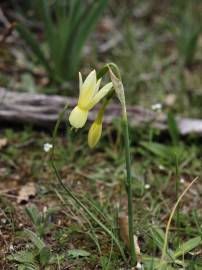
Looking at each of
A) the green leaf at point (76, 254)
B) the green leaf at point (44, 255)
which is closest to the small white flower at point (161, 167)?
the green leaf at point (76, 254)

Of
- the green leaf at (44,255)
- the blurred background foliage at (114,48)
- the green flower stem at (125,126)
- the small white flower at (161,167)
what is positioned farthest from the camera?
the blurred background foliage at (114,48)

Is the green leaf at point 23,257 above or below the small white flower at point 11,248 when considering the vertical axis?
below

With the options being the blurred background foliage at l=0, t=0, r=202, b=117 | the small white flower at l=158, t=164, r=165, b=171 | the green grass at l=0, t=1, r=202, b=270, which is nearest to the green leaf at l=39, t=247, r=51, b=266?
the green grass at l=0, t=1, r=202, b=270

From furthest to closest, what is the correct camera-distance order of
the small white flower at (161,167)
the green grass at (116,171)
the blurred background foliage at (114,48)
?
the blurred background foliage at (114,48), the small white flower at (161,167), the green grass at (116,171)

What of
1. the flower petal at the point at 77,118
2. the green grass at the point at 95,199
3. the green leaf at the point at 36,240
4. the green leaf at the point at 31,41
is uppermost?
the green leaf at the point at 31,41

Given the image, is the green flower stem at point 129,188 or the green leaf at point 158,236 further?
the green leaf at point 158,236

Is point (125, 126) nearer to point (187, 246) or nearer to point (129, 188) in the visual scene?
point (129, 188)

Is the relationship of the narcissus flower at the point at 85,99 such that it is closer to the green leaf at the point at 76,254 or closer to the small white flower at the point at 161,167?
the green leaf at the point at 76,254
